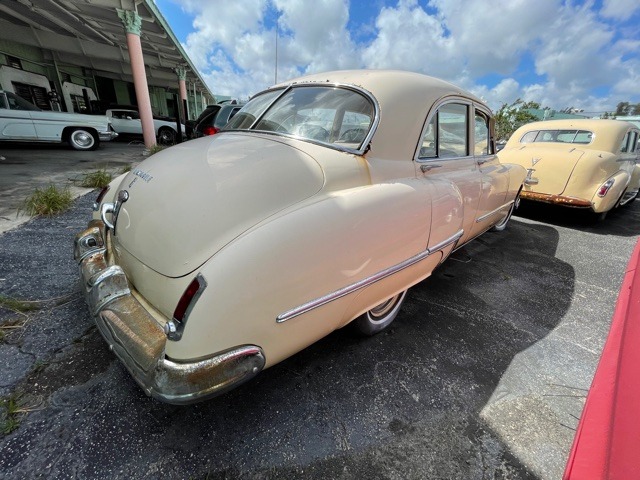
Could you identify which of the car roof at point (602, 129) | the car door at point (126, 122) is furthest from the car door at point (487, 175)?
the car door at point (126, 122)

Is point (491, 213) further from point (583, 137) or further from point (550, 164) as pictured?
point (583, 137)

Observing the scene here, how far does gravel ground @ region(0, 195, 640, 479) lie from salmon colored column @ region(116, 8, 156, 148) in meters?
8.22

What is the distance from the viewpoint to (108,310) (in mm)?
1524

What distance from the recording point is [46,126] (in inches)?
335

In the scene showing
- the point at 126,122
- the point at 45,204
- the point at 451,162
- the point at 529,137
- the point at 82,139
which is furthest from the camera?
the point at 126,122

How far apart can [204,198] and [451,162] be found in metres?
1.95

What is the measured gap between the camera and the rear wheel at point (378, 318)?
2053mm

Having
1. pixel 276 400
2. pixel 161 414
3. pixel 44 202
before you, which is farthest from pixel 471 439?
pixel 44 202

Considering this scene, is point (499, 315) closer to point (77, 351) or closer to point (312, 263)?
point (312, 263)

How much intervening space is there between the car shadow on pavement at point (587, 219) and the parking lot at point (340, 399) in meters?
2.77

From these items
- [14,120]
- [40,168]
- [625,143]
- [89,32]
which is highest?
[89,32]

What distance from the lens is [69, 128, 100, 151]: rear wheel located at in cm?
927

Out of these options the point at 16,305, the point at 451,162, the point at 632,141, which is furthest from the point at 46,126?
the point at 632,141

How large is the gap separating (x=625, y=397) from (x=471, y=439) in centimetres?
86
